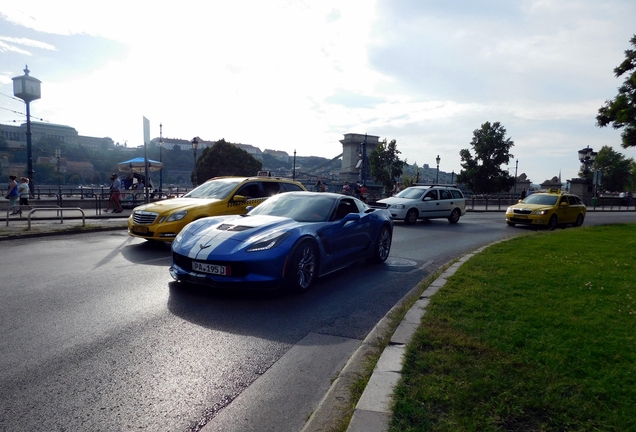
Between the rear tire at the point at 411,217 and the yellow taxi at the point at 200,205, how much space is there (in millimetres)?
6863

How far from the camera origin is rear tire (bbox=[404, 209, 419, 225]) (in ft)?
58.4

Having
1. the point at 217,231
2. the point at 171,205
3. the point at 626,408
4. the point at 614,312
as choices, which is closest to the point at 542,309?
the point at 614,312

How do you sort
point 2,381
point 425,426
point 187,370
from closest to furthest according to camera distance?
point 425,426, point 2,381, point 187,370

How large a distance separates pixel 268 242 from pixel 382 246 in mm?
3409

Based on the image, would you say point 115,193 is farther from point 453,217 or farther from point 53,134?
point 53,134

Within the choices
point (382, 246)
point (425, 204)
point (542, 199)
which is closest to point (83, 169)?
point (425, 204)

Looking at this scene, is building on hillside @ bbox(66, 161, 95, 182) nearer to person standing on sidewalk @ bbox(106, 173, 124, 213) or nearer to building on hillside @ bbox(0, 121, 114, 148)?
building on hillside @ bbox(0, 121, 114, 148)

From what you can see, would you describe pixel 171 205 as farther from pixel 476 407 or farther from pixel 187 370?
pixel 476 407

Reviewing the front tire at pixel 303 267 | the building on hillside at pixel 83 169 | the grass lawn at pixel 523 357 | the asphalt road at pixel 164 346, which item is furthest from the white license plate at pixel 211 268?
the building on hillside at pixel 83 169

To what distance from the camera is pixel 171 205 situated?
32.1 feet

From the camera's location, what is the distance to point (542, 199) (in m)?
18.7

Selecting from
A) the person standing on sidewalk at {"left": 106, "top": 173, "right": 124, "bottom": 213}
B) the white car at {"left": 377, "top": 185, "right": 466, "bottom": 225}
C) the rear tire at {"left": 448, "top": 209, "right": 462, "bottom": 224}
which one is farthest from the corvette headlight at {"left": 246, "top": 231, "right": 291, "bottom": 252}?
the person standing on sidewalk at {"left": 106, "top": 173, "right": 124, "bottom": 213}

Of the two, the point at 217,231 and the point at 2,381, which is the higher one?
the point at 217,231

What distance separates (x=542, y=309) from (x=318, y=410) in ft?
10.4
